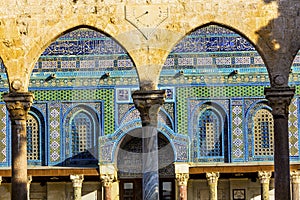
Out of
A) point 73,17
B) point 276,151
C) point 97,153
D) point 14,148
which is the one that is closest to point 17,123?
point 14,148

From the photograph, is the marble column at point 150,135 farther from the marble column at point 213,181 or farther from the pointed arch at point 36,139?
Answer: the pointed arch at point 36,139

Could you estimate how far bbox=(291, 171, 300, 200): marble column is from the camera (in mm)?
30125

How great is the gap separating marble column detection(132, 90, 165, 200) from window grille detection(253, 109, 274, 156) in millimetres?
11839

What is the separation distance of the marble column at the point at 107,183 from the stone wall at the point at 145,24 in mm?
11452

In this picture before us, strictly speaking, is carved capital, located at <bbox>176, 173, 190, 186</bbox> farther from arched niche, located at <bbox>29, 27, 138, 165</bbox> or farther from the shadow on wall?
the shadow on wall

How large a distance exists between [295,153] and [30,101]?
12856mm

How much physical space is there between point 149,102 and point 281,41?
2574mm

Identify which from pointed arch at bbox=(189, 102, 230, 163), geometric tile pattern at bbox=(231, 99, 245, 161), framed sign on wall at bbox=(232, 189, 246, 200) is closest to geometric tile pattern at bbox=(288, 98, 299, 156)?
geometric tile pattern at bbox=(231, 99, 245, 161)

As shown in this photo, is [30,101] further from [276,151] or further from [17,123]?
[276,151]

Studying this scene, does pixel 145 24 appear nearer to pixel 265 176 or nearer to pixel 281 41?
pixel 281 41

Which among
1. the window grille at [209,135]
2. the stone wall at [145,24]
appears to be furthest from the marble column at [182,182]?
the stone wall at [145,24]

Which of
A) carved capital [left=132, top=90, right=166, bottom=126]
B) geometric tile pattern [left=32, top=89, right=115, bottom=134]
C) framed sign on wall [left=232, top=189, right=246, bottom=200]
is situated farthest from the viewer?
framed sign on wall [left=232, top=189, right=246, bottom=200]

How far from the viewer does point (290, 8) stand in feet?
62.2

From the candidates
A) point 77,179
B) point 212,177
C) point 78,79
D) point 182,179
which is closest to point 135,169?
point 182,179
